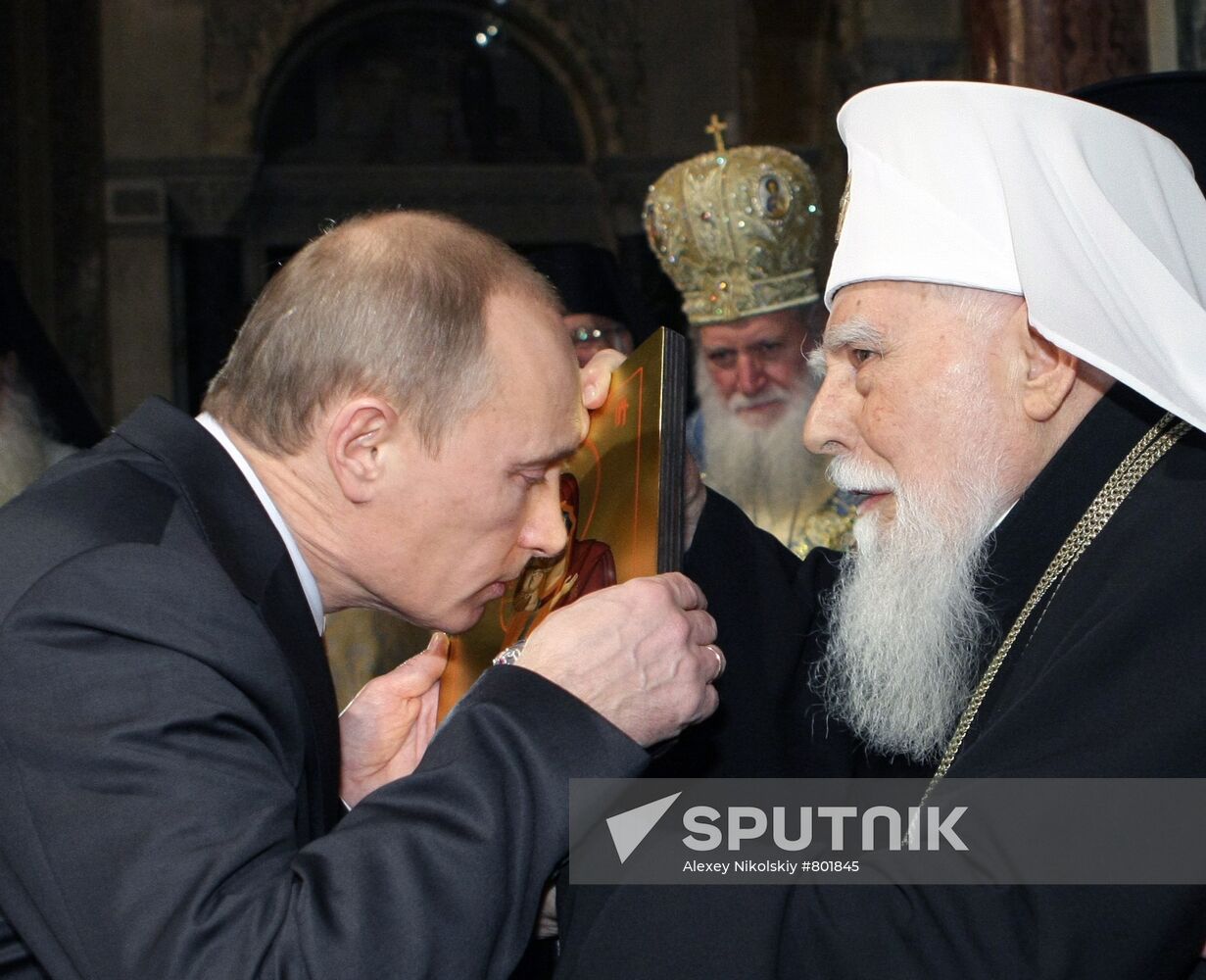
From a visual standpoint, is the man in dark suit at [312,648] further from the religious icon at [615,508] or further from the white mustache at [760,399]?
the white mustache at [760,399]

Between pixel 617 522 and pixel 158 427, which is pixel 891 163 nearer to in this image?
pixel 617 522

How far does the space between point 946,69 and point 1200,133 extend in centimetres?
612

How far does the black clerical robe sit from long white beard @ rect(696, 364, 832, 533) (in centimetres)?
287

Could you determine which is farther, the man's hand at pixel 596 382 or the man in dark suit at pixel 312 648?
the man's hand at pixel 596 382

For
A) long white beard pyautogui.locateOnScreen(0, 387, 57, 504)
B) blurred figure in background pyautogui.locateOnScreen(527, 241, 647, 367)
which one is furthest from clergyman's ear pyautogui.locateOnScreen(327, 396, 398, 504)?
long white beard pyautogui.locateOnScreen(0, 387, 57, 504)

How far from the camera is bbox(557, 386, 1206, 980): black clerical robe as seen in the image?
157 cm

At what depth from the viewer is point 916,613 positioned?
2209mm

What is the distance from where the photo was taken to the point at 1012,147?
6.85 feet

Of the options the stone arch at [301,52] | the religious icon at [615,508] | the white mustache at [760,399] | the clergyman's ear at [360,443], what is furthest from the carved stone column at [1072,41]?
the stone arch at [301,52]

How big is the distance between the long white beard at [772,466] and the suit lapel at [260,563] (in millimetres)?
3224

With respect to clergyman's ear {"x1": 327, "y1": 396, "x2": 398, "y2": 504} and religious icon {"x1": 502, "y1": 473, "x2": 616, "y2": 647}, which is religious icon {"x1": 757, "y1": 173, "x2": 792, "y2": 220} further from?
clergyman's ear {"x1": 327, "y1": 396, "x2": 398, "y2": 504}

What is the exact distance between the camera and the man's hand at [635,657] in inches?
66.1

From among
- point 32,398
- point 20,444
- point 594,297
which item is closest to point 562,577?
point 594,297

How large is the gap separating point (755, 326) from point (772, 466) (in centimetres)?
47
